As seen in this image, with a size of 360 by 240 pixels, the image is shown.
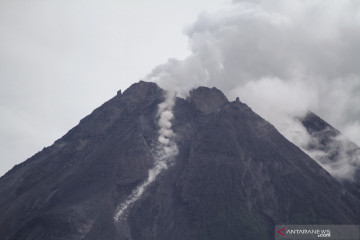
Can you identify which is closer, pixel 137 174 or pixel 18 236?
pixel 18 236

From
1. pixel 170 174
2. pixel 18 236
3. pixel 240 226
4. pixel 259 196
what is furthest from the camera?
pixel 170 174

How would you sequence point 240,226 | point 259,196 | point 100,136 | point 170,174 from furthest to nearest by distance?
1. point 100,136
2. point 170,174
3. point 259,196
4. point 240,226

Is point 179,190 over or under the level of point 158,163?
under

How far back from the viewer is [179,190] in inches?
6811

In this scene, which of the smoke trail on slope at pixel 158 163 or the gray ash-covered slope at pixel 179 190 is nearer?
the gray ash-covered slope at pixel 179 190

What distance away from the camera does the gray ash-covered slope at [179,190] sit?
152 meters

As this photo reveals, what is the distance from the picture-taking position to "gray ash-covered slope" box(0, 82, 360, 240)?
5974 inches

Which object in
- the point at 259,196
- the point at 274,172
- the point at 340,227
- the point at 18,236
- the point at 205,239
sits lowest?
the point at 18,236

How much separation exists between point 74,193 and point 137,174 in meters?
24.7

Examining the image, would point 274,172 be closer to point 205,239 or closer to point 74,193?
point 205,239

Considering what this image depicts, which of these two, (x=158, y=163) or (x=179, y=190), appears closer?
(x=179, y=190)

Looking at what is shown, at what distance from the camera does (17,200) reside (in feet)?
550

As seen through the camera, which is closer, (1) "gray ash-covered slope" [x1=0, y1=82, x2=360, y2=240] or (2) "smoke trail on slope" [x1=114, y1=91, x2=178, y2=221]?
(1) "gray ash-covered slope" [x1=0, y1=82, x2=360, y2=240]

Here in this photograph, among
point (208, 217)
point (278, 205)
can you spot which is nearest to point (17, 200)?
point (208, 217)
